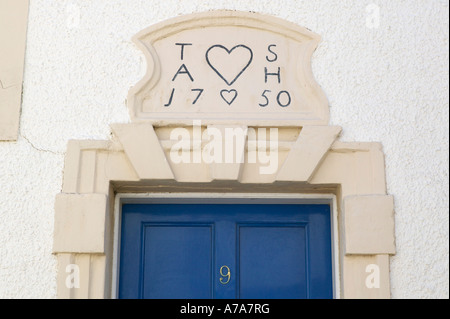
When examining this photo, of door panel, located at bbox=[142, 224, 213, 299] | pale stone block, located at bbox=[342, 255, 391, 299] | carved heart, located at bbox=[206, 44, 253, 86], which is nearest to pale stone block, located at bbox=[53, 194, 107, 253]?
door panel, located at bbox=[142, 224, 213, 299]

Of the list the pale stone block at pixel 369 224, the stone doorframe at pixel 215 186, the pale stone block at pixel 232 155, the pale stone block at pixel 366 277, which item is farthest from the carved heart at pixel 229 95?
the pale stone block at pixel 366 277

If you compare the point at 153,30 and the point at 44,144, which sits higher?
the point at 153,30

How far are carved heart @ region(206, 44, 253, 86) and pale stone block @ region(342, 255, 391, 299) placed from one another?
1.31m

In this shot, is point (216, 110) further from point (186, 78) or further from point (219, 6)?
point (219, 6)

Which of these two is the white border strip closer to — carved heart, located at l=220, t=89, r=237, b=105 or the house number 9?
the house number 9

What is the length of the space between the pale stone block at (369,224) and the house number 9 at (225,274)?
0.72 meters

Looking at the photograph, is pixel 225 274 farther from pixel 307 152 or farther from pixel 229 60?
pixel 229 60

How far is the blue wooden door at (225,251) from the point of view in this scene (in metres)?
4.81

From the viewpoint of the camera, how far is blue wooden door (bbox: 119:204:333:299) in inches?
189

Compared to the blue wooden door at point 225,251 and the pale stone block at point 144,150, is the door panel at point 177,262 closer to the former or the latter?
the blue wooden door at point 225,251

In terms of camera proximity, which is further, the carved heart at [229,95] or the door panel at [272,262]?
the carved heart at [229,95]
